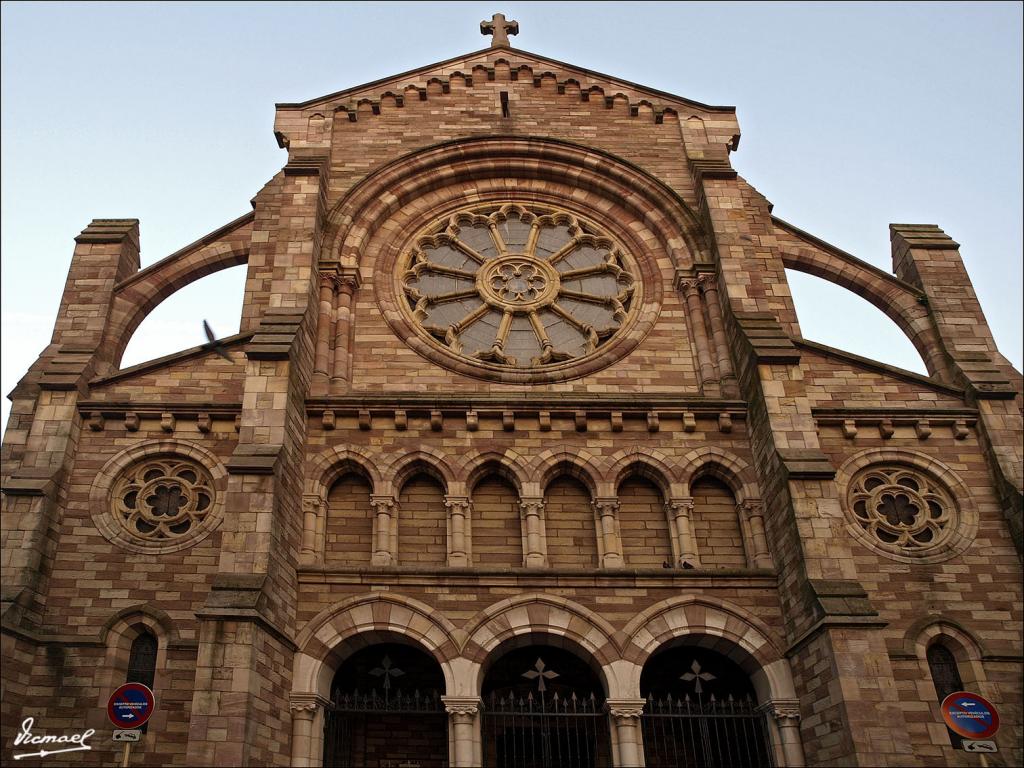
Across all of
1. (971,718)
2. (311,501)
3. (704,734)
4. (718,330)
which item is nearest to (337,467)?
(311,501)

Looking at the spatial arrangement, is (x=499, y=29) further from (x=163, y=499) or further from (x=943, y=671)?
(x=943, y=671)

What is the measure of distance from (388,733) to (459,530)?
11.5 feet

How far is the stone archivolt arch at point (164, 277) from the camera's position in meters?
18.9

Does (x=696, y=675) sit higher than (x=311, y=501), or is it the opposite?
(x=311, y=501)

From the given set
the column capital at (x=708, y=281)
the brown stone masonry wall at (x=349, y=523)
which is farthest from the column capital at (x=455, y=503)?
the column capital at (x=708, y=281)

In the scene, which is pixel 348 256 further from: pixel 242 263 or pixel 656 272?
pixel 656 272

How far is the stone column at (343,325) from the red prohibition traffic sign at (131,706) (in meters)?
6.68

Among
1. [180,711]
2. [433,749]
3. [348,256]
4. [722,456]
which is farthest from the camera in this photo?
[348,256]

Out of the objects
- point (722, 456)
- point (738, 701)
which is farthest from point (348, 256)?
point (738, 701)

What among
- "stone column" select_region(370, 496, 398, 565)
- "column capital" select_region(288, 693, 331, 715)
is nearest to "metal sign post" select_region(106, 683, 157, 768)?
"column capital" select_region(288, 693, 331, 715)

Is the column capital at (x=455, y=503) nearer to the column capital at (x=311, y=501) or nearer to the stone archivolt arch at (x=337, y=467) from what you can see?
the stone archivolt arch at (x=337, y=467)

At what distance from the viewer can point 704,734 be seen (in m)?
14.9

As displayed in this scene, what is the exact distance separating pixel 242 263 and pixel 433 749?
11201 mm

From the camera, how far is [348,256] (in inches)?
786
